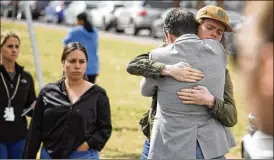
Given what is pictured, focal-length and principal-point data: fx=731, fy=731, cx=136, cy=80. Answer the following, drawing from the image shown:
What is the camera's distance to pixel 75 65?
6.12 m

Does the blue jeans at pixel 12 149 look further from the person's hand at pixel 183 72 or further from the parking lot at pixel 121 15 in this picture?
the parking lot at pixel 121 15

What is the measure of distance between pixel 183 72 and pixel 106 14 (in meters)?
33.8

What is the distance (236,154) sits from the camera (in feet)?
32.9

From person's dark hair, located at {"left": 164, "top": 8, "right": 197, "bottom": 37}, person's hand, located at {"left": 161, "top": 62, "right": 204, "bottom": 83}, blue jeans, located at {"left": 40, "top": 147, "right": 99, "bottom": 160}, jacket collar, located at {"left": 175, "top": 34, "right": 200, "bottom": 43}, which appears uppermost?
person's dark hair, located at {"left": 164, "top": 8, "right": 197, "bottom": 37}

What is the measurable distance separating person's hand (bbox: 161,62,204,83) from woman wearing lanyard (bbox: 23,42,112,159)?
4.57 feet

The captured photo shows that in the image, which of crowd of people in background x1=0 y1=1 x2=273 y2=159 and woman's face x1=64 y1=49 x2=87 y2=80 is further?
woman's face x1=64 y1=49 x2=87 y2=80

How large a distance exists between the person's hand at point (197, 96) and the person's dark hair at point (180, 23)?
0.39 metres

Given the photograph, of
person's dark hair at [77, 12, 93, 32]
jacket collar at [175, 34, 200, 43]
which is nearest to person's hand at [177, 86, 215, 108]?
jacket collar at [175, 34, 200, 43]

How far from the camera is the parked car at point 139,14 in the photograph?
111 feet

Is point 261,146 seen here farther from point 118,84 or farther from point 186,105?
point 118,84

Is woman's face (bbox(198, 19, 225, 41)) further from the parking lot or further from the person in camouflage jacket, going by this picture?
the parking lot

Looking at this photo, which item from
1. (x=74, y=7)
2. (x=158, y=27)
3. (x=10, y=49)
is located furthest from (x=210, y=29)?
(x=74, y=7)

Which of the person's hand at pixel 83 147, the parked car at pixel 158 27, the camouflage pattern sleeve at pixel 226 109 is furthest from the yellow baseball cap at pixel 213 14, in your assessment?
the parked car at pixel 158 27

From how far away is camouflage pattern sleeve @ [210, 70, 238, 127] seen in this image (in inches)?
189
